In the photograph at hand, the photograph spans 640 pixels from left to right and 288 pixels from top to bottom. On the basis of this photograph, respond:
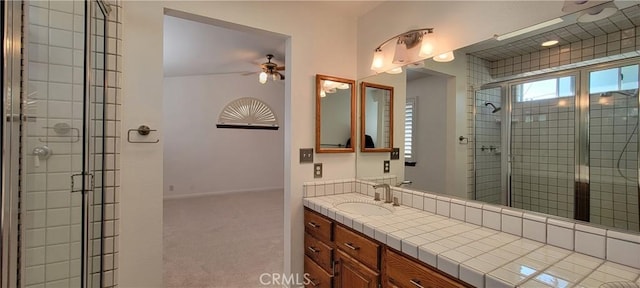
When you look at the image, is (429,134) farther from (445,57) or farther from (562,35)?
(562,35)

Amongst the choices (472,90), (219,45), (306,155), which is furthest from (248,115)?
(472,90)

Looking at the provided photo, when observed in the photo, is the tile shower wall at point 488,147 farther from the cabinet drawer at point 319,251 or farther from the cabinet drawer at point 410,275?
the cabinet drawer at point 319,251

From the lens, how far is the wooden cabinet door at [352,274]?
1.37 metres

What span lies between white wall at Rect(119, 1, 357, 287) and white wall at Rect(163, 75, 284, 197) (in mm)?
4190

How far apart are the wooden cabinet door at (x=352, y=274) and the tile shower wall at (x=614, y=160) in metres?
0.98

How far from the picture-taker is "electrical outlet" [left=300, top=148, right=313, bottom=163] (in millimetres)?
2021

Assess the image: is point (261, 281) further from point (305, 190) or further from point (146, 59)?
point (146, 59)

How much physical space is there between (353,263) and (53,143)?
161cm

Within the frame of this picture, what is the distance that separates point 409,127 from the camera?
6.43 feet

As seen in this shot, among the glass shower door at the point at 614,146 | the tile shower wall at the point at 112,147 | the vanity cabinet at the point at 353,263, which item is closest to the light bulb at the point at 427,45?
the glass shower door at the point at 614,146

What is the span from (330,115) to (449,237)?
49.8 inches

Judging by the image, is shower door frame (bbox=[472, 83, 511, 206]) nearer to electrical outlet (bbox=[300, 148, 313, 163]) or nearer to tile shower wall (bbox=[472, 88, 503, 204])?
tile shower wall (bbox=[472, 88, 503, 204])

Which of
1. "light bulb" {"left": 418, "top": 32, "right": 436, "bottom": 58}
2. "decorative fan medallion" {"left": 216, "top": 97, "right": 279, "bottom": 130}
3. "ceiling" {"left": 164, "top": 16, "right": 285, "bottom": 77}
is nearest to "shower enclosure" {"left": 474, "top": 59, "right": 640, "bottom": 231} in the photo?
"light bulb" {"left": 418, "top": 32, "right": 436, "bottom": 58}

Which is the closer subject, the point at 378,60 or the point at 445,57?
the point at 445,57
